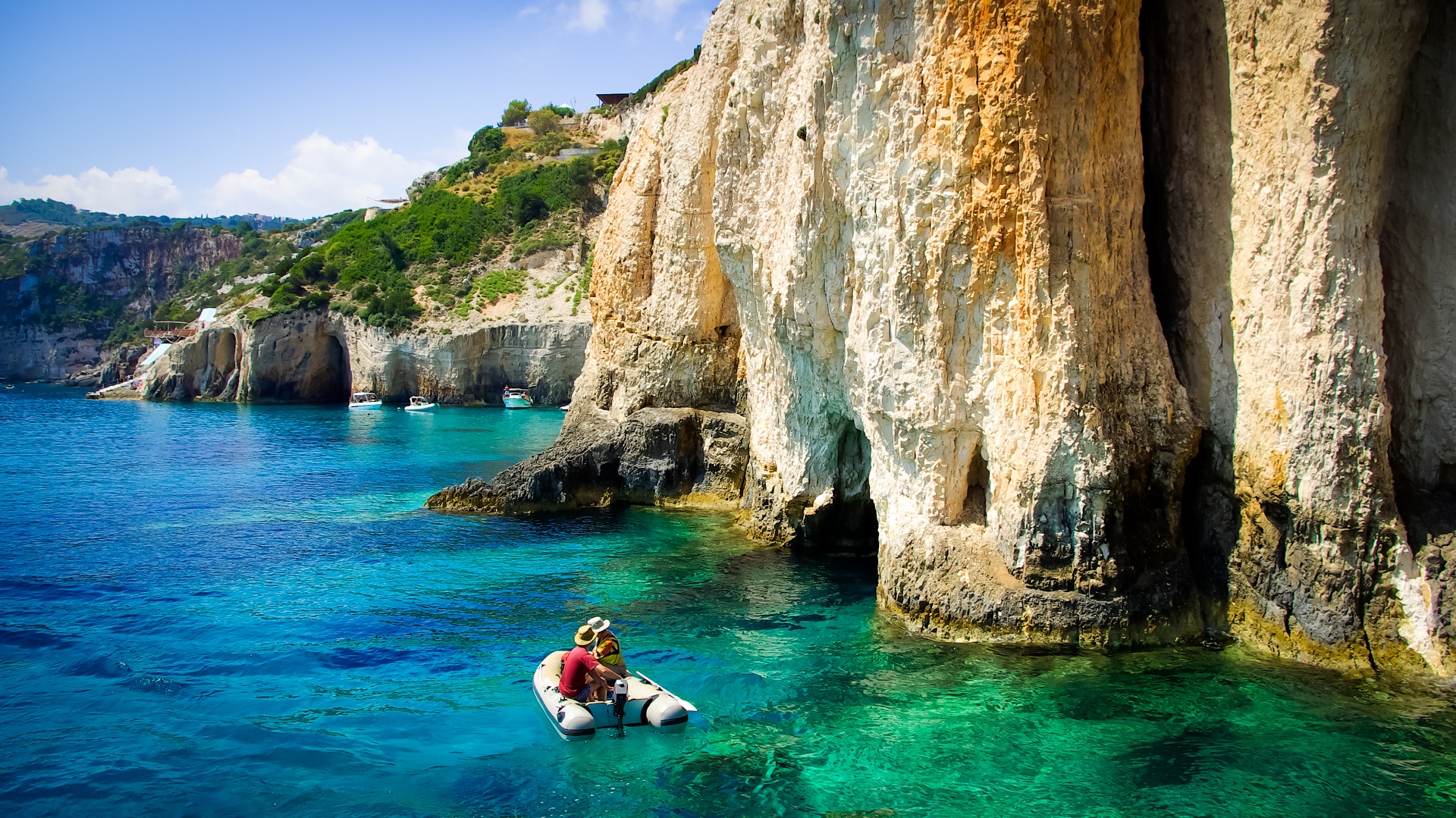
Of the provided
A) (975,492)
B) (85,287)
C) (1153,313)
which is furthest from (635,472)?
(85,287)

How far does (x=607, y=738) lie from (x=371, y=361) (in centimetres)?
5643

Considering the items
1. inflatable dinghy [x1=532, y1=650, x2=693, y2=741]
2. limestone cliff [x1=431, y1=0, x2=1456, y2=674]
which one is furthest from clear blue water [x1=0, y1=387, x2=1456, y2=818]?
limestone cliff [x1=431, y1=0, x2=1456, y2=674]

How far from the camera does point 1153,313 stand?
43.4ft

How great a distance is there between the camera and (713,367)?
26.7m

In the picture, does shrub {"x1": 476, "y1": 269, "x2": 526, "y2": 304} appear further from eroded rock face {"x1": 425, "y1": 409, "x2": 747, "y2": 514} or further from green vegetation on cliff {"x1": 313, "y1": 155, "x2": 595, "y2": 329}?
eroded rock face {"x1": 425, "y1": 409, "x2": 747, "y2": 514}

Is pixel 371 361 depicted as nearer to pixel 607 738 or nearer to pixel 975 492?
pixel 975 492

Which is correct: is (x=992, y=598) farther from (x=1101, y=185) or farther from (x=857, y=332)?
(x=1101, y=185)

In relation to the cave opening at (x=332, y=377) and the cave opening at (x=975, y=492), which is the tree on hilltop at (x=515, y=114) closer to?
the cave opening at (x=332, y=377)

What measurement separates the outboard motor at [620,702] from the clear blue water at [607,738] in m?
0.26

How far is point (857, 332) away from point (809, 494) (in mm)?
5254

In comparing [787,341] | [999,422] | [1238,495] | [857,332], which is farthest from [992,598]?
[787,341]

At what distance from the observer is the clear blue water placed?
32.4 ft

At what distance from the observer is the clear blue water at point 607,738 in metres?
9.88

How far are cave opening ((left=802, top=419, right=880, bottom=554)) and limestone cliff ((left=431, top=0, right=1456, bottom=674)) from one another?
11.9 ft
